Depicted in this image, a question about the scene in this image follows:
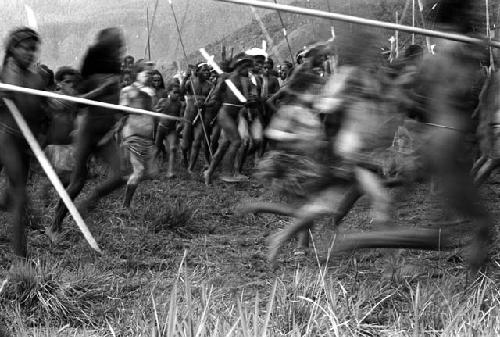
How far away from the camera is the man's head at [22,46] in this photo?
269 inches

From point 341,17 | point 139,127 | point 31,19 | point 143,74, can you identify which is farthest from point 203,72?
point 341,17

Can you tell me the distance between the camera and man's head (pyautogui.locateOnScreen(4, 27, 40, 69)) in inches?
269

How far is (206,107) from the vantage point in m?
13.9

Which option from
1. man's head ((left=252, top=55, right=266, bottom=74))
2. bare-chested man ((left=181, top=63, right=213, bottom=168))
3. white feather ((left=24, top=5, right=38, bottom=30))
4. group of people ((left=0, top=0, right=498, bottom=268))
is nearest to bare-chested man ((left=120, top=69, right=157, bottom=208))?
group of people ((left=0, top=0, right=498, bottom=268))

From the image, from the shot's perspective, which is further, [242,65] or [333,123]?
[242,65]

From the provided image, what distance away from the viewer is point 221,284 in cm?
661

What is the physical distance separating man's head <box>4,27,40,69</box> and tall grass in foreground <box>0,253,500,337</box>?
1.72 meters

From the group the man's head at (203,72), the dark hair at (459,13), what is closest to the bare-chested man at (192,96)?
the man's head at (203,72)

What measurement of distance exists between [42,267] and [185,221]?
3227 millimetres

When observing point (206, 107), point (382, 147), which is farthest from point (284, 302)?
point (206, 107)

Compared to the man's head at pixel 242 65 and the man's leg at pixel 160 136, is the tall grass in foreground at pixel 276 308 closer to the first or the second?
the man's head at pixel 242 65

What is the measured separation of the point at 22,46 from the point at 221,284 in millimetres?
2332

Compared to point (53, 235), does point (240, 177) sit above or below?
below

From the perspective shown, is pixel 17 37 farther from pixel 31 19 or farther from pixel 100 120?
pixel 100 120
